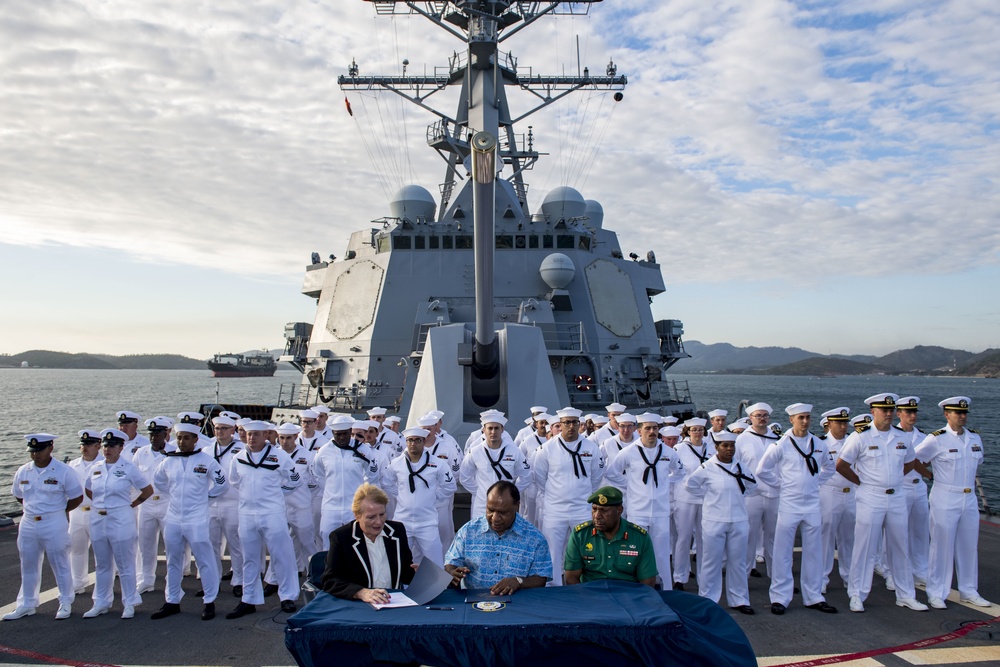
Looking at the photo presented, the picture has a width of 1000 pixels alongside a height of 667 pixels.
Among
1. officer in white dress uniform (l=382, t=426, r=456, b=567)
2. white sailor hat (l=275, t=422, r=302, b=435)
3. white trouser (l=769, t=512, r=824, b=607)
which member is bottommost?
white trouser (l=769, t=512, r=824, b=607)

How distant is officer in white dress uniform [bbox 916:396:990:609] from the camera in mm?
5473

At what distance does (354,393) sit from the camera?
11.6 metres

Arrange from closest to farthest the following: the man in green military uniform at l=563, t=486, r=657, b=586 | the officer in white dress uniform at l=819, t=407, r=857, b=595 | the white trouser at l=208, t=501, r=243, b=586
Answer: the man in green military uniform at l=563, t=486, r=657, b=586
the white trouser at l=208, t=501, r=243, b=586
the officer in white dress uniform at l=819, t=407, r=857, b=595

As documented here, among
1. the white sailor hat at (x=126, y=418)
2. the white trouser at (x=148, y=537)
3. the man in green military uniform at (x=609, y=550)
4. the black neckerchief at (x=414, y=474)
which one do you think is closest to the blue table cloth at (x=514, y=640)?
the man in green military uniform at (x=609, y=550)

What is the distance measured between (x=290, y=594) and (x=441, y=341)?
4057mm

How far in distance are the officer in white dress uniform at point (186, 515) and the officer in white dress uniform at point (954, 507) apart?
5448 mm

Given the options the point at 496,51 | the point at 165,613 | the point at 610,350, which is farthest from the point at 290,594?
the point at 496,51

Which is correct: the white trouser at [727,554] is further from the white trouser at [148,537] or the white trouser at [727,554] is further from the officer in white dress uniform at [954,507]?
the white trouser at [148,537]

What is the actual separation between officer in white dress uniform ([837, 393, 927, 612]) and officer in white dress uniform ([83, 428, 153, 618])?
543 centimetres

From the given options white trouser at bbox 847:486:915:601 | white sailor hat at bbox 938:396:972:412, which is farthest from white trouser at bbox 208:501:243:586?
white sailor hat at bbox 938:396:972:412

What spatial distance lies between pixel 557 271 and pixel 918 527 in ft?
23.2

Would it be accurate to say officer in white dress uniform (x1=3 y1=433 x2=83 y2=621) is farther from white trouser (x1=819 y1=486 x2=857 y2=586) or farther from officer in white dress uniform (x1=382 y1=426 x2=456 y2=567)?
white trouser (x1=819 y1=486 x2=857 y2=586)

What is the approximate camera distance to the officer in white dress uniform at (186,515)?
5.21 meters

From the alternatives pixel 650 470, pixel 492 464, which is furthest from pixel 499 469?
pixel 650 470
